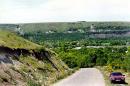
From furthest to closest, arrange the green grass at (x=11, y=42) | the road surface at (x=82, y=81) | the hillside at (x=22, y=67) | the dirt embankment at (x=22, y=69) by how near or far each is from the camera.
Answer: the green grass at (x=11, y=42), the road surface at (x=82, y=81), the hillside at (x=22, y=67), the dirt embankment at (x=22, y=69)

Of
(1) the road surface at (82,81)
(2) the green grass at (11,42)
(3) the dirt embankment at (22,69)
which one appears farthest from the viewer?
(2) the green grass at (11,42)

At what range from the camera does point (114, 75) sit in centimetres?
4878

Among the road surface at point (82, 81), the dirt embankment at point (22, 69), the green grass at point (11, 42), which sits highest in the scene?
the green grass at point (11, 42)

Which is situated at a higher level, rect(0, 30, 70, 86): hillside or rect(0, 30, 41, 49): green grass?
rect(0, 30, 41, 49): green grass

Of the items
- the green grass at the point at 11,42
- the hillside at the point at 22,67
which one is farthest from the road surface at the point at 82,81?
the green grass at the point at 11,42

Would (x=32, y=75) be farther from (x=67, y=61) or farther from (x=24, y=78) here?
(x=67, y=61)

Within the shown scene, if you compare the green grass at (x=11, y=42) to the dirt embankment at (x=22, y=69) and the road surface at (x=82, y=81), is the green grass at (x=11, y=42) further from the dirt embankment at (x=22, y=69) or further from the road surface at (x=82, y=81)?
the road surface at (x=82, y=81)

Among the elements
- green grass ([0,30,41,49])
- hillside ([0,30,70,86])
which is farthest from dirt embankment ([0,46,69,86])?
green grass ([0,30,41,49])

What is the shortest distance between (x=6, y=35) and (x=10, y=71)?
18.4m

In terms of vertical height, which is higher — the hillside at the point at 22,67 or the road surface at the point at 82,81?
the hillside at the point at 22,67

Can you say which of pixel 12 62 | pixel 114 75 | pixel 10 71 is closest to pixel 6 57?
pixel 12 62

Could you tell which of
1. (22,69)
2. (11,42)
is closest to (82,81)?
(22,69)

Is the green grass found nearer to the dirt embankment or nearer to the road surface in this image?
the dirt embankment

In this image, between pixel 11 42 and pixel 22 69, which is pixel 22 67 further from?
pixel 11 42
